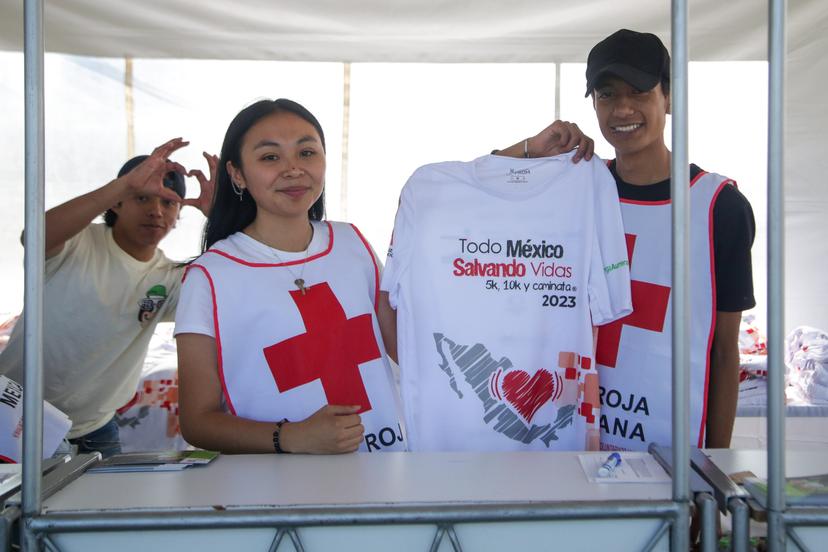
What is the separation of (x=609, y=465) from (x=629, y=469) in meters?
0.04

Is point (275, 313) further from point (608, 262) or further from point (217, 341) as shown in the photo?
point (608, 262)

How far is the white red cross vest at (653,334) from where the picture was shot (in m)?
1.52

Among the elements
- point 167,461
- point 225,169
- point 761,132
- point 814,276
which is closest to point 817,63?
point 761,132

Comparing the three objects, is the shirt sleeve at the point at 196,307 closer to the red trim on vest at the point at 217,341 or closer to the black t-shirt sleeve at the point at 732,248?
the red trim on vest at the point at 217,341

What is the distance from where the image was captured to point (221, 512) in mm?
956

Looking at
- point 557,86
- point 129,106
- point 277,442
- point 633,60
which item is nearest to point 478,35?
point 557,86

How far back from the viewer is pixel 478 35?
3600mm

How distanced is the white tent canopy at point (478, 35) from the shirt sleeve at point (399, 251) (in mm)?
1928

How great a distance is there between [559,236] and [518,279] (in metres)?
0.13

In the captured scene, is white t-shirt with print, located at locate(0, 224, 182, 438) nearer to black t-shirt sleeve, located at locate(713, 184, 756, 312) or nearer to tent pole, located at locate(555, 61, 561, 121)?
black t-shirt sleeve, located at locate(713, 184, 756, 312)

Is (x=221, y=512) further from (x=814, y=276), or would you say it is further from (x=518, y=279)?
(x=814, y=276)

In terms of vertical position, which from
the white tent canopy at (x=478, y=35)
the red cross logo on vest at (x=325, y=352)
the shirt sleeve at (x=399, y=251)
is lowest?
the red cross logo on vest at (x=325, y=352)

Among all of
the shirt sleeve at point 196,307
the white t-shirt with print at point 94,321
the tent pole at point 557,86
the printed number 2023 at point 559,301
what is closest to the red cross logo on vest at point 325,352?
the shirt sleeve at point 196,307

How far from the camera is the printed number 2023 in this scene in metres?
1.58
